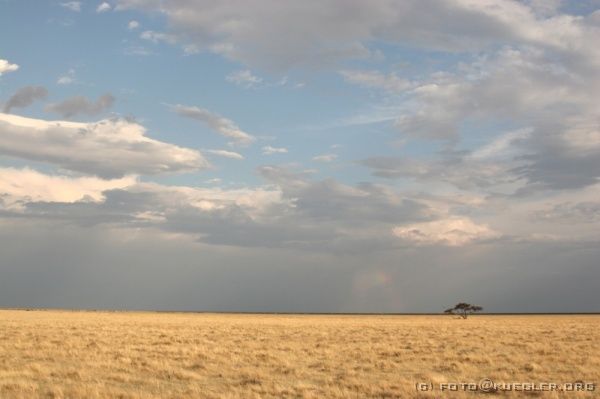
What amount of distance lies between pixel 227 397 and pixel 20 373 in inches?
316

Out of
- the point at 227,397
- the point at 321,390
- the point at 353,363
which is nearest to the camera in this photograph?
the point at 227,397

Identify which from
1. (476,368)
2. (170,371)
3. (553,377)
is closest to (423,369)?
(476,368)

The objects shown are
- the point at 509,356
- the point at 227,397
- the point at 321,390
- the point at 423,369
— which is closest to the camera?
the point at 227,397

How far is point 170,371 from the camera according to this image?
18.7m

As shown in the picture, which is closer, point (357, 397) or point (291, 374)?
point (357, 397)

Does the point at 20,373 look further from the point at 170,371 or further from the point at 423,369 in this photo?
the point at 423,369

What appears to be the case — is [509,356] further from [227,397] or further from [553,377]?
[227,397]

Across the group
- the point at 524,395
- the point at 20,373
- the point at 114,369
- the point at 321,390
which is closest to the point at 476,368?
the point at 524,395

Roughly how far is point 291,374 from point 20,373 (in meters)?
8.60

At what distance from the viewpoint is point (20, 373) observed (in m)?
17.5

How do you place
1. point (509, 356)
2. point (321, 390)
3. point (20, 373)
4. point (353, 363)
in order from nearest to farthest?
1. point (321, 390)
2. point (20, 373)
3. point (353, 363)
4. point (509, 356)

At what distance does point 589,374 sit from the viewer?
Result: 1820cm

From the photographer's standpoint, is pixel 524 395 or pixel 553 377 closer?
pixel 524 395

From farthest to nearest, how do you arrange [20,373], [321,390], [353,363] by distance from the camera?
[353,363], [20,373], [321,390]
